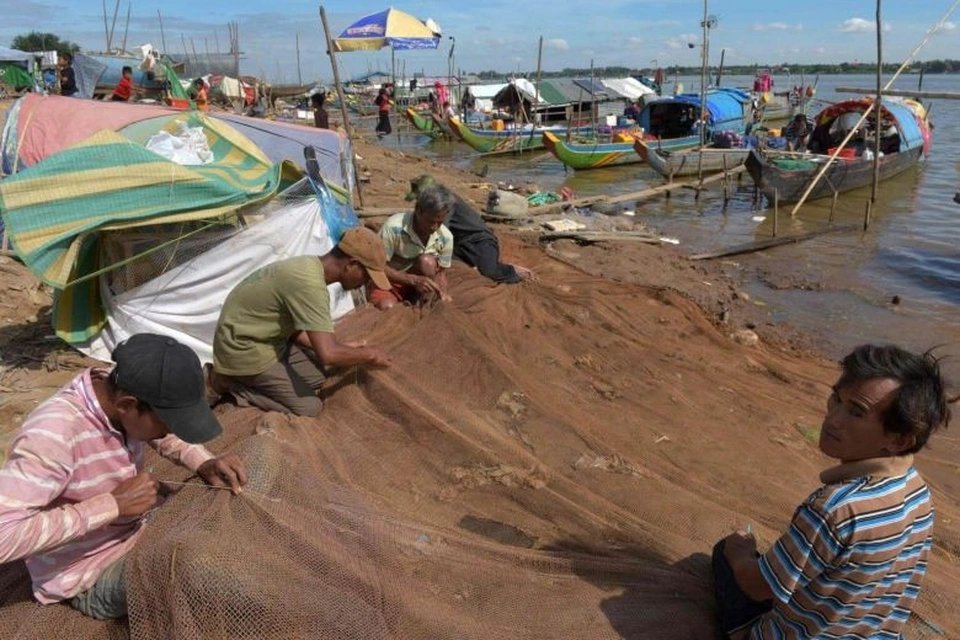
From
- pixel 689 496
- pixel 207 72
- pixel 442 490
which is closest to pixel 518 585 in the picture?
pixel 442 490

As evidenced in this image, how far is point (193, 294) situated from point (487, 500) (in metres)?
3.05

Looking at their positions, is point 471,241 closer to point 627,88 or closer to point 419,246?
point 419,246

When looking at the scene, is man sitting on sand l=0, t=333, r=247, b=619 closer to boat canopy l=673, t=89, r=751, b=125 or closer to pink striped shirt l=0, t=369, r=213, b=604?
pink striped shirt l=0, t=369, r=213, b=604

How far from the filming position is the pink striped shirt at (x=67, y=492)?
1.75m

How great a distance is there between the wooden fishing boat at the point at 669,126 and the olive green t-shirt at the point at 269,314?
633 inches

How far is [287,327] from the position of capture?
3689 millimetres

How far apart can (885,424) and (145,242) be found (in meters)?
4.49

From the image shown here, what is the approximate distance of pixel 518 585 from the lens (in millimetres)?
2373

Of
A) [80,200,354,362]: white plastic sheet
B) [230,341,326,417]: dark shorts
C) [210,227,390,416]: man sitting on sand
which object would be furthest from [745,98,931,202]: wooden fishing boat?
[230,341,326,417]: dark shorts

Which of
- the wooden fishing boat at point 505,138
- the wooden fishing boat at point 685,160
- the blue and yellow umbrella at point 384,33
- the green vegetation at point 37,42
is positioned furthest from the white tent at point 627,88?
the green vegetation at point 37,42

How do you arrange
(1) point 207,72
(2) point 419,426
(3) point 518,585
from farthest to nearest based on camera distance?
(1) point 207,72, (2) point 419,426, (3) point 518,585

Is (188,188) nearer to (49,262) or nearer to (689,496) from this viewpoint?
(49,262)

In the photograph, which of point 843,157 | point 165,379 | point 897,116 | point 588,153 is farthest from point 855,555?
point 588,153

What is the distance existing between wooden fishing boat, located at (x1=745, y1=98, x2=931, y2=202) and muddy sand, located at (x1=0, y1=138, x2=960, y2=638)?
9863mm
